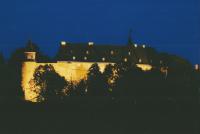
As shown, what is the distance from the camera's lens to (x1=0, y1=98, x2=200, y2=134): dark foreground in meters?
66.8

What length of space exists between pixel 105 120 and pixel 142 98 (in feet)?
44.9

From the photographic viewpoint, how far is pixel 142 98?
8394 cm

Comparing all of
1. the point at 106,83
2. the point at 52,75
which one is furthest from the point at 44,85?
the point at 106,83

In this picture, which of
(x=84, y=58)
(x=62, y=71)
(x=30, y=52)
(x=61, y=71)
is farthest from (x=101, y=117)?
(x=84, y=58)

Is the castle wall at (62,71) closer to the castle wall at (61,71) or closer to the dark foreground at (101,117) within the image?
the castle wall at (61,71)

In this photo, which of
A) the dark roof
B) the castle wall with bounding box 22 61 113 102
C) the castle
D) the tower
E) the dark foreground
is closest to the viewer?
the dark foreground

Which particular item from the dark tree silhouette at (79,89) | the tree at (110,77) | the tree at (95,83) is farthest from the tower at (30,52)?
the tree at (110,77)

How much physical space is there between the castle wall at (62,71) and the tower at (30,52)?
1.14m

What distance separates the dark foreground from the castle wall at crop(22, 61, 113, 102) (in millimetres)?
23267

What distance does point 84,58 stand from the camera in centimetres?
11650

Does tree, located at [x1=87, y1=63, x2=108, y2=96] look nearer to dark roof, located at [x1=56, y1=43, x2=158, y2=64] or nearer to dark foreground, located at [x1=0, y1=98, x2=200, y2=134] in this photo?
dark foreground, located at [x1=0, y1=98, x2=200, y2=134]

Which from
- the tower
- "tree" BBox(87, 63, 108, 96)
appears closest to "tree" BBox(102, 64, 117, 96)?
"tree" BBox(87, 63, 108, 96)

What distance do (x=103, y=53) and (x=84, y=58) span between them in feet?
9.28

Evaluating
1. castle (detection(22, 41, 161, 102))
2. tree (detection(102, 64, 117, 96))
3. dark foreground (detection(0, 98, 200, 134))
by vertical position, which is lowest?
dark foreground (detection(0, 98, 200, 134))
